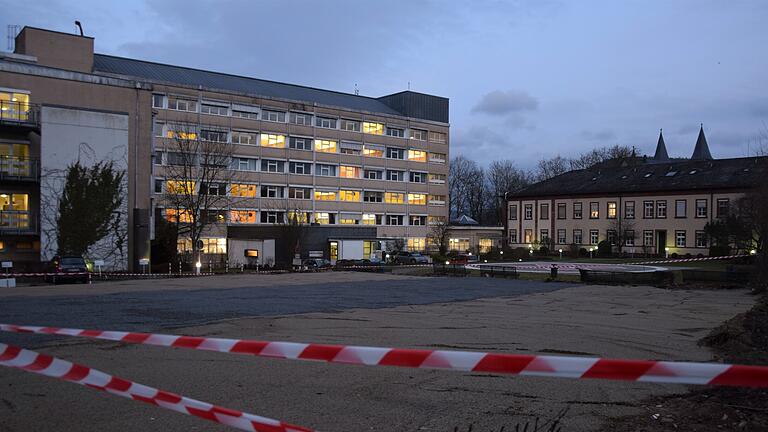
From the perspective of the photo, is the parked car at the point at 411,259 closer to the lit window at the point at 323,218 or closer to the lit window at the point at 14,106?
the lit window at the point at 323,218

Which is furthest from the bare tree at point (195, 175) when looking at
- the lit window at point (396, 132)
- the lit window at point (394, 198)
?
the lit window at point (396, 132)

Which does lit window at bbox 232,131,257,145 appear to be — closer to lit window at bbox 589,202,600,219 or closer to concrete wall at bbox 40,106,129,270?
concrete wall at bbox 40,106,129,270

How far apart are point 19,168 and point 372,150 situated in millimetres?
46448

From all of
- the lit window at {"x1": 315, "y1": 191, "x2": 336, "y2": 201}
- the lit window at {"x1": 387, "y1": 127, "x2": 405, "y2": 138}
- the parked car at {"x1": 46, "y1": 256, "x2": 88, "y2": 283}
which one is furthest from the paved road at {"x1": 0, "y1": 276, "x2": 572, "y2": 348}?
the lit window at {"x1": 387, "y1": 127, "x2": 405, "y2": 138}

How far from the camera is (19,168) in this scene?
3578 cm

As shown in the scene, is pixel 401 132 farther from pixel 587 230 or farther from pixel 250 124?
pixel 587 230

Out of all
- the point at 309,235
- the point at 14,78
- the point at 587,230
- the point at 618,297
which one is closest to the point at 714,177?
the point at 587,230

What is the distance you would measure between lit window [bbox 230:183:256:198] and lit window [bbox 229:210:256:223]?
1.79 meters

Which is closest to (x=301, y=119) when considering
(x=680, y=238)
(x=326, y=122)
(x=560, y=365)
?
(x=326, y=122)

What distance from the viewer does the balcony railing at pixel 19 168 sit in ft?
116

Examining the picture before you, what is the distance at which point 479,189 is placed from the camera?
379 feet

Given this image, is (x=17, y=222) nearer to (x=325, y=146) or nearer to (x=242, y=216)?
(x=242, y=216)

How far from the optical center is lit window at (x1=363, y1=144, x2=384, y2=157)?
76.8 meters

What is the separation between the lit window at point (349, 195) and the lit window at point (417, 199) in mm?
8026
